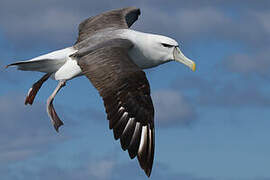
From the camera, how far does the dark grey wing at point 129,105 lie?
33.7ft

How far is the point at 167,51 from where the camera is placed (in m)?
13.3

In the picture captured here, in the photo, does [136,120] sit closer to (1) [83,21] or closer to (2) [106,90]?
(2) [106,90]

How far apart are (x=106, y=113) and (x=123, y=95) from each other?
529mm

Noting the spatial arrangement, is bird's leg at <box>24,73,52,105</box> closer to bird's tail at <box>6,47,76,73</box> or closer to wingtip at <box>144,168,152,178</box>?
bird's tail at <box>6,47,76,73</box>

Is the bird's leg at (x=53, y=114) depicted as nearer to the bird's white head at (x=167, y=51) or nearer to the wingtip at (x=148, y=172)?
the bird's white head at (x=167, y=51)

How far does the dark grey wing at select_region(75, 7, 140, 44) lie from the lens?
47.6ft

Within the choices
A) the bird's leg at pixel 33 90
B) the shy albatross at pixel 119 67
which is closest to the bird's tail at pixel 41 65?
the shy albatross at pixel 119 67

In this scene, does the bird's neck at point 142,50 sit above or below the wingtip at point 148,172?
above

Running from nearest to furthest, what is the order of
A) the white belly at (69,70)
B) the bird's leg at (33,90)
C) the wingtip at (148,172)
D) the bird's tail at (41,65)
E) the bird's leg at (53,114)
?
the wingtip at (148,172), the white belly at (69,70), the bird's tail at (41,65), the bird's leg at (53,114), the bird's leg at (33,90)

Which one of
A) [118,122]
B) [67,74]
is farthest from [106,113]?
[67,74]

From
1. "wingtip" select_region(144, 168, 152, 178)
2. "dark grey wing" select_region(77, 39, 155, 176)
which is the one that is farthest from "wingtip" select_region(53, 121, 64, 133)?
"wingtip" select_region(144, 168, 152, 178)

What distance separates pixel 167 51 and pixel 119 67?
2465 millimetres

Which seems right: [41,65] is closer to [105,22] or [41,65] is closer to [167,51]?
[105,22]

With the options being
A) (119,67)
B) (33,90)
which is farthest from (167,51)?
(33,90)
